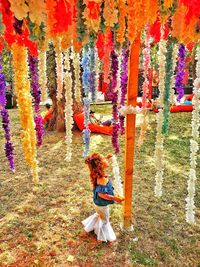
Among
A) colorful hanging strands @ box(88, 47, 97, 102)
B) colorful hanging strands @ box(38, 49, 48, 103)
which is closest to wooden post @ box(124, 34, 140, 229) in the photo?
colorful hanging strands @ box(88, 47, 97, 102)

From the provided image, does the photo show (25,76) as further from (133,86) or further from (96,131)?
(96,131)

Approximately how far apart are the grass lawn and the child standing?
13cm

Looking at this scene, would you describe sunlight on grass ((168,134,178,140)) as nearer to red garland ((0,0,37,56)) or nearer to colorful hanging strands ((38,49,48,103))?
colorful hanging strands ((38,49,48,103))

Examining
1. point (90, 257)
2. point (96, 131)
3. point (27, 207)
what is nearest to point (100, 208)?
point (90, 257)

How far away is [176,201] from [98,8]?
3.91 metres

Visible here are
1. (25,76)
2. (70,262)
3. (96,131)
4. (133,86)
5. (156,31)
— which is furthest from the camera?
(96,131)

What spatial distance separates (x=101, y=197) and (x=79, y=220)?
89 cm

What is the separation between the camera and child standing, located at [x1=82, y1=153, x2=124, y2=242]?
3.57 meters

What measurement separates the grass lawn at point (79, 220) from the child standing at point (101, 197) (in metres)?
0.13

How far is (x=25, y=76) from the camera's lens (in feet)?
7.40

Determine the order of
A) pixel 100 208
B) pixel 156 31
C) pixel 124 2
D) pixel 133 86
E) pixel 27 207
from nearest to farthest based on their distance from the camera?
1. pixel 124 2
2. pixel 156 31
3. pixel 133 86
4. pixel 100 208
5. pixel 27 207

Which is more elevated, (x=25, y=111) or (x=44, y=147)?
(x=25, y=111)

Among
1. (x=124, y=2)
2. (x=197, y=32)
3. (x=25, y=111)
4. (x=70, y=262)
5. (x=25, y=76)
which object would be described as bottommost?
(x=70, y=262)

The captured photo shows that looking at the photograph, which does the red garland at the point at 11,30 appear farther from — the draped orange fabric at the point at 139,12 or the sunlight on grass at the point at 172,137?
the sunlight on grass at the point at 172,137
